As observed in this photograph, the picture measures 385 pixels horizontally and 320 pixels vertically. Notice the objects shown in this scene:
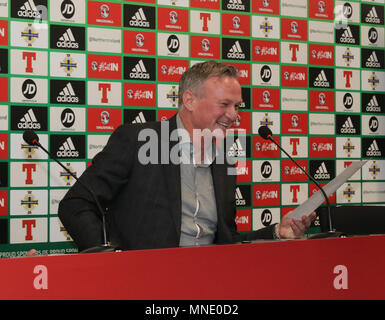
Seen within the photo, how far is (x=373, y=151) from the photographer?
397 cm

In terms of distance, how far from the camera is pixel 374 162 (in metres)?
3.98

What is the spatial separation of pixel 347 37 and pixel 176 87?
4.89 feet

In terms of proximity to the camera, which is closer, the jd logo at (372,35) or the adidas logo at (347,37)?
the adidas logo at (347,37)

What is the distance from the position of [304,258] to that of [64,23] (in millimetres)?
2619

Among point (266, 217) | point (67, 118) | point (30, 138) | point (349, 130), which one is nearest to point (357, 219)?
point (266, 217)

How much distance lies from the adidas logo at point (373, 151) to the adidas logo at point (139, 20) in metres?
1.99

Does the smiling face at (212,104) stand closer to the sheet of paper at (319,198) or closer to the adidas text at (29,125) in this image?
the sheet of paper at (319,198)

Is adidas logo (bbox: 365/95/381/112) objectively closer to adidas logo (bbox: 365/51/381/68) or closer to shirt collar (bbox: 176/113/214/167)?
adidas logo (bbox: 365/51/381/68)

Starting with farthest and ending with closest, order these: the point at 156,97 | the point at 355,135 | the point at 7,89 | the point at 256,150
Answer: the point at 355,135, the point at 256,150, the point at 156,97, the point at 7,89

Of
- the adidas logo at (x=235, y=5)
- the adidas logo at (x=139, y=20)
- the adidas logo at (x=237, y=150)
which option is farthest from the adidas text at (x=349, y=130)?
the adidas logo at (x=139, y=20)

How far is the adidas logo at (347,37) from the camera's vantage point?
154 inches

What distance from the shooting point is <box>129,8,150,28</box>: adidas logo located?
3314 mm

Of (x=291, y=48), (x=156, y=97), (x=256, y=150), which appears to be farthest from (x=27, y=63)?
(x=291, y=48)
